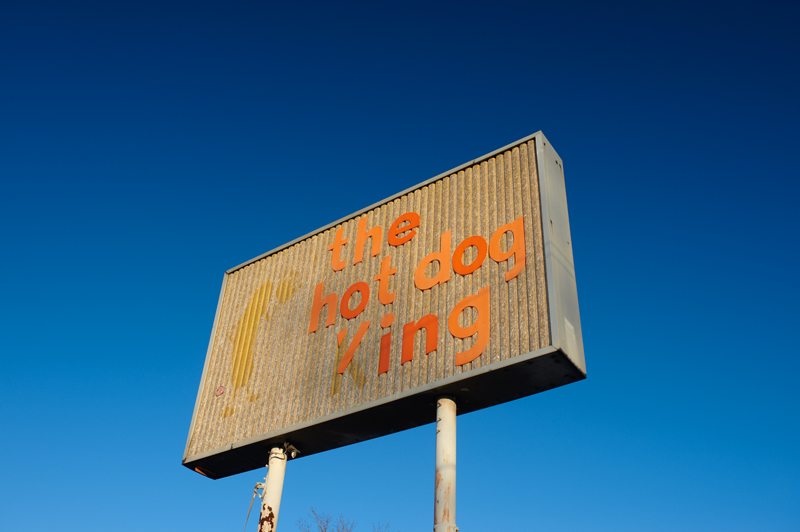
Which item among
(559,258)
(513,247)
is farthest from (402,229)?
(559,258)

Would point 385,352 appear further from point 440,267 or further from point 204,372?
point 204,372

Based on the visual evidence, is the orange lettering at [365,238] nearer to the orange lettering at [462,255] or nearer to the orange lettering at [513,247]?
the orange lettering at [462,255]

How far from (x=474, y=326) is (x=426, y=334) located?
808 millimetres

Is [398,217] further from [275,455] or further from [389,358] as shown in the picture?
[275,455]

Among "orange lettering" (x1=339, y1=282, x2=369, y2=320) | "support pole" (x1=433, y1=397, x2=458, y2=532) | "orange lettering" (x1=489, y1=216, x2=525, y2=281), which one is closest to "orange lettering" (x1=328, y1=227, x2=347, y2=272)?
"orange lettering" (x1=339, y1=282, x2=369, y2=320)

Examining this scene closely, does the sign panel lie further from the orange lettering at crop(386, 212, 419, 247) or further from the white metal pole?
the white metal pole

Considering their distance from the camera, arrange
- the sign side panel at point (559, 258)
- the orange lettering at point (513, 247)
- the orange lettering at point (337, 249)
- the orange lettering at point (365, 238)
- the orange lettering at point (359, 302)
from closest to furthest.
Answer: the sign side panel at point (559, 258), the orange lettering at point (513, 247), the orange lettering at point (359, 302), the orange lettering at point (365, 238), the orange lettering at point (337, 249)

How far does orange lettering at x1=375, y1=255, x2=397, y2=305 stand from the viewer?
1068 centimetres

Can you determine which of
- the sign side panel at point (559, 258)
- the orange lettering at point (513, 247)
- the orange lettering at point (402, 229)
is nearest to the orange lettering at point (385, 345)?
the orange lettering at point (402, 229)

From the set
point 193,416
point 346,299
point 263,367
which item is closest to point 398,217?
point 346,299

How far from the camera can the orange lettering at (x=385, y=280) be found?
1068cm

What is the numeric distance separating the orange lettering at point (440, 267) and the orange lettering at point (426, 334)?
59cm

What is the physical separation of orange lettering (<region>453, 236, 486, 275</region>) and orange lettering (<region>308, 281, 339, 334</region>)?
96.3 inches

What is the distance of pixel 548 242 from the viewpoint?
9.09m
